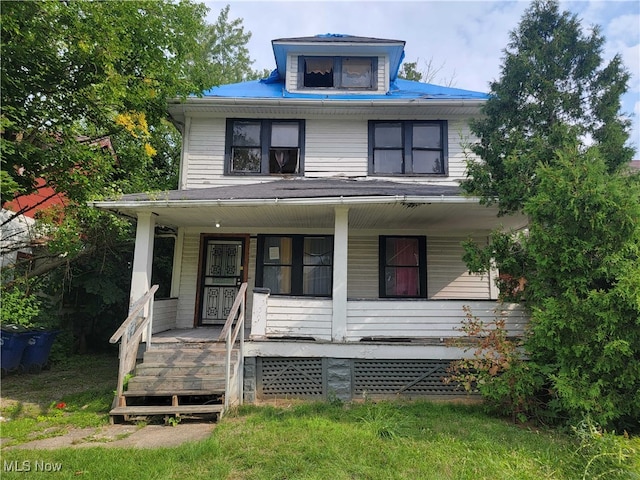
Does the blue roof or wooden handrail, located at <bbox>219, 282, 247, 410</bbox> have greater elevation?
the blue roof

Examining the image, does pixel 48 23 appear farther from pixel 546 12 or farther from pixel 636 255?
pixel 636 255

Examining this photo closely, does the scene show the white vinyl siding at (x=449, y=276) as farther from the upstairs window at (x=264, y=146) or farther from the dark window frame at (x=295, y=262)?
the upstairs window at (x=264, y=146)

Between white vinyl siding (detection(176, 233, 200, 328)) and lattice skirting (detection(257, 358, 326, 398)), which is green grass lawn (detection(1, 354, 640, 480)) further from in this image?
white vinyl siding (detection(176, 233, 200, 328))

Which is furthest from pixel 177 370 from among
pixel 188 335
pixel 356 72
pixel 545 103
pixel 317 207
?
pixel 356 72

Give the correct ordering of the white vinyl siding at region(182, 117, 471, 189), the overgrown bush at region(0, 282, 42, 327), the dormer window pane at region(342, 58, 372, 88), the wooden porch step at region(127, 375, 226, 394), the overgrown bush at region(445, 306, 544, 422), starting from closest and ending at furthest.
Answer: the overgrown bush at region(445, 306, 544, 422)
the wooden porch step at region(127, 375, 226, 394)
the overgrown bush at region(0, 282, 42, 327)
the white vinyl siding at region(182, 117, 471, 189)
the dormer window pane at region(342, 58, 372, 88)

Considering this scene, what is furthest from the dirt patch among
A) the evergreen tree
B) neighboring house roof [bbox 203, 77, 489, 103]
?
neighboring house roof [bbox 203, 77, 489, 103]

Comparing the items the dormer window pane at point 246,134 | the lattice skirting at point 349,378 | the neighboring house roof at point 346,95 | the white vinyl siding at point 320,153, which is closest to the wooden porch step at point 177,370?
the lattice skirting at point 349,378

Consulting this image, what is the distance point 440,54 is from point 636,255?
18463 millimetres

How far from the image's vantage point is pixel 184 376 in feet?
18.2

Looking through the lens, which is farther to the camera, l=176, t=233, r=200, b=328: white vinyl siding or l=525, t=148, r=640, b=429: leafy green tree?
l=176, t=233, r=200, b=328: white vinyl siding

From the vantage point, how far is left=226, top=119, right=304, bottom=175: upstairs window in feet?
29.2

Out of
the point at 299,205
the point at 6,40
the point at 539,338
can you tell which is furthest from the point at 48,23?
the point at 539,338

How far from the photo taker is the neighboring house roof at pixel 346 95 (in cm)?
885

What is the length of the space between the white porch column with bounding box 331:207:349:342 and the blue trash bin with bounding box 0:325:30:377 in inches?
279
